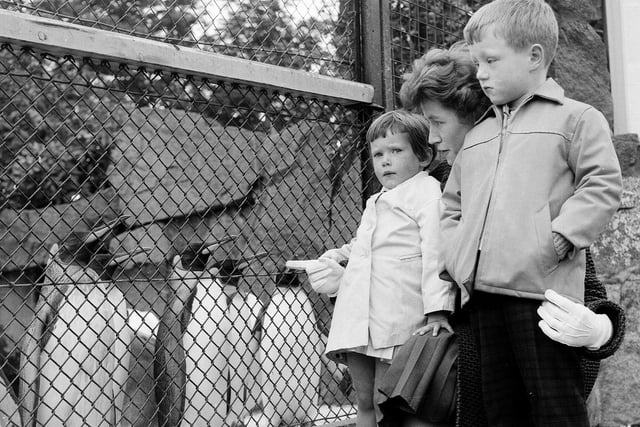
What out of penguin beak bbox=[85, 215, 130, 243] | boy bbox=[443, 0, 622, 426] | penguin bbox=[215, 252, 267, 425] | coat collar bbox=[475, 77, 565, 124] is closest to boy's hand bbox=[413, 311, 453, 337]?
boy bbox=[443, 0, 622, 426]

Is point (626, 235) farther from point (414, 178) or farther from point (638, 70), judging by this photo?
point (414, 178)

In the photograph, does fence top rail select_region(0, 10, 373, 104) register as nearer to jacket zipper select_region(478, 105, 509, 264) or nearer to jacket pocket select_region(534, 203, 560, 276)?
jacket zipper select_region(478, 105, 509, 264)

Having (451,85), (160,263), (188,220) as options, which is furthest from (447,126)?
(160,263)

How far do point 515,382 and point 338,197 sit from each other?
5.70ft

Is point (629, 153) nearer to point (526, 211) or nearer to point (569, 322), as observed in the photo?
point (526, 211)

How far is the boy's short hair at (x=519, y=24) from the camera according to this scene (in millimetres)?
1889

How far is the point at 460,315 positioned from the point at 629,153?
143cm

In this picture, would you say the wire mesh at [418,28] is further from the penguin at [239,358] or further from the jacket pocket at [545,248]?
the jacket pocket at [545,248]

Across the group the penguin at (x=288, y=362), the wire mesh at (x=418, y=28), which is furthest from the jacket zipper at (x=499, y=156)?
the penguin at (x=288, y=362)

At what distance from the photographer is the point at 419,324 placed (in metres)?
2.25

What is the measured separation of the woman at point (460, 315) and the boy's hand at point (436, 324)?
0.11 feet

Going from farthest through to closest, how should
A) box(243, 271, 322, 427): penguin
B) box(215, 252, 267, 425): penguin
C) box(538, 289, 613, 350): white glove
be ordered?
box(243, 271, 322, 427): penguin → box(215, 252, 267, 425): penguin → box(538, 289, 613, 350): white glove

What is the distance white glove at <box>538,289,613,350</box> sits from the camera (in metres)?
1.72

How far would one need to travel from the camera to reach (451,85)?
2.14m
